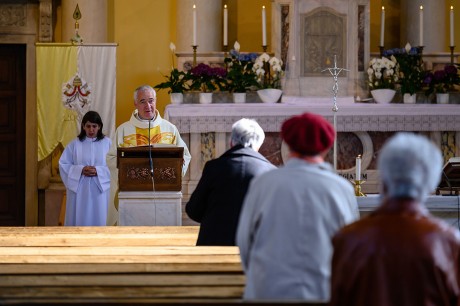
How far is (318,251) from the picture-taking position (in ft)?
14.8

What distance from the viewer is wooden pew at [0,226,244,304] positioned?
17.3ft

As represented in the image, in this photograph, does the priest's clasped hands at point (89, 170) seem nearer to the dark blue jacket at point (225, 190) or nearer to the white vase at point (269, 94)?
the white vase at point (269, 94)

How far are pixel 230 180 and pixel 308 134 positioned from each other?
7.00 feet

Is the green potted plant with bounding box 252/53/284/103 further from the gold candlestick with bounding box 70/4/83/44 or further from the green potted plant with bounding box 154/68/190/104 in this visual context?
the gold candlestick with bounding box 70/4/83/44

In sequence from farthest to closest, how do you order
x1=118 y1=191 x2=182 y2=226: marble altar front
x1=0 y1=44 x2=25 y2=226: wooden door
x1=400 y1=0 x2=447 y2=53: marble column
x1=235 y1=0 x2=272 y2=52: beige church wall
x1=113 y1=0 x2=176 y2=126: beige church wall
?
x1=235 y1=0 x2=272 y2=52: beige church wall, x1=113 y1=0 x2=176 y2=126: beige church wall, x1=0 y1=44 x2=25 y2=226: wooden door, x1=400 y1=0 x2=447 y2=53: marble column, x1=118 y1=191 x2=182 y2=226: marble altar front

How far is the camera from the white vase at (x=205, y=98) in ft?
38.7

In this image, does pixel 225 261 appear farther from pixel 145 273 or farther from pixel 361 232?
pixel 361 232

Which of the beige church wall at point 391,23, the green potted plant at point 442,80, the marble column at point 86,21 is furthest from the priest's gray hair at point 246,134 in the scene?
the beige church wall at point 391,23

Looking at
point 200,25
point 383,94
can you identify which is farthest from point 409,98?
point 200,25

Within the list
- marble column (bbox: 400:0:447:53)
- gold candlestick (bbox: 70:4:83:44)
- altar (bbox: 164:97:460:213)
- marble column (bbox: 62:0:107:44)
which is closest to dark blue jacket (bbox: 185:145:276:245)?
altar (bbox: 164:97:460:213)

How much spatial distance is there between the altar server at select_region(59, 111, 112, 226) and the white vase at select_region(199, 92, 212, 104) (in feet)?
4.63

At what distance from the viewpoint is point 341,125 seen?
11.6 meters

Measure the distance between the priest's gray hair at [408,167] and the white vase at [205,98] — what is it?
26.7ft

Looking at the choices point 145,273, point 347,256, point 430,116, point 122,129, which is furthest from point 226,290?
point 430,116
